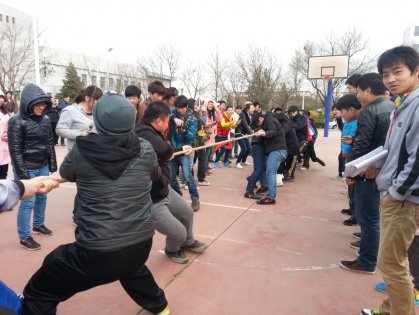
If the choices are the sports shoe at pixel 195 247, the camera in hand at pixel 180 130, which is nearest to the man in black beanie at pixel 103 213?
the sports shoe at pixel 195 247

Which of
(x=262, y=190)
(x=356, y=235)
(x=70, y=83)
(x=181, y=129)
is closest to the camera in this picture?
(x=356, y=235)

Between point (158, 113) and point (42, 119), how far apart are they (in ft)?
5.47

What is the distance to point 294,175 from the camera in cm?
842

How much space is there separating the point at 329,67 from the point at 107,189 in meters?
20.8

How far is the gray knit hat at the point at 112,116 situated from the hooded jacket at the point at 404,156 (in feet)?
5.63

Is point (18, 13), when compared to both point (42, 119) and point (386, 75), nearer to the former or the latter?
point (42, 119)

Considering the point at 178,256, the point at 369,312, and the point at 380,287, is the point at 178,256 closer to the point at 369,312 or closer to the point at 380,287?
the point at 369,312

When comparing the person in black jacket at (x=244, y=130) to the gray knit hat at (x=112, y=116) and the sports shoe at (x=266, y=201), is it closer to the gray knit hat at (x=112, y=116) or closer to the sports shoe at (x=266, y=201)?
the sports shoe at (x=266, y=201)

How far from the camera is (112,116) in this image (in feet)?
6.52

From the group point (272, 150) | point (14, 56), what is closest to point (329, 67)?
point (272, 150)

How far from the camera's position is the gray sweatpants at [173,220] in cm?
309

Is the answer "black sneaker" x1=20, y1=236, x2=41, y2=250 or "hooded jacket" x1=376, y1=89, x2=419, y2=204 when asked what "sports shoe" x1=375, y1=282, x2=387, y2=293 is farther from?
"black sneaker" x1=20, y1=236, x2=41, y2=250

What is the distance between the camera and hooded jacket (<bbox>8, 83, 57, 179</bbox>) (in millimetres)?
3701

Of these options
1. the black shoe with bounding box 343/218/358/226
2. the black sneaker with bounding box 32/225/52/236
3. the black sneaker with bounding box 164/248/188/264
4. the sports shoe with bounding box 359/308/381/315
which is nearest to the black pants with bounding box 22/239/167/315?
the black sneaker with bounding box 164/248/188/264
